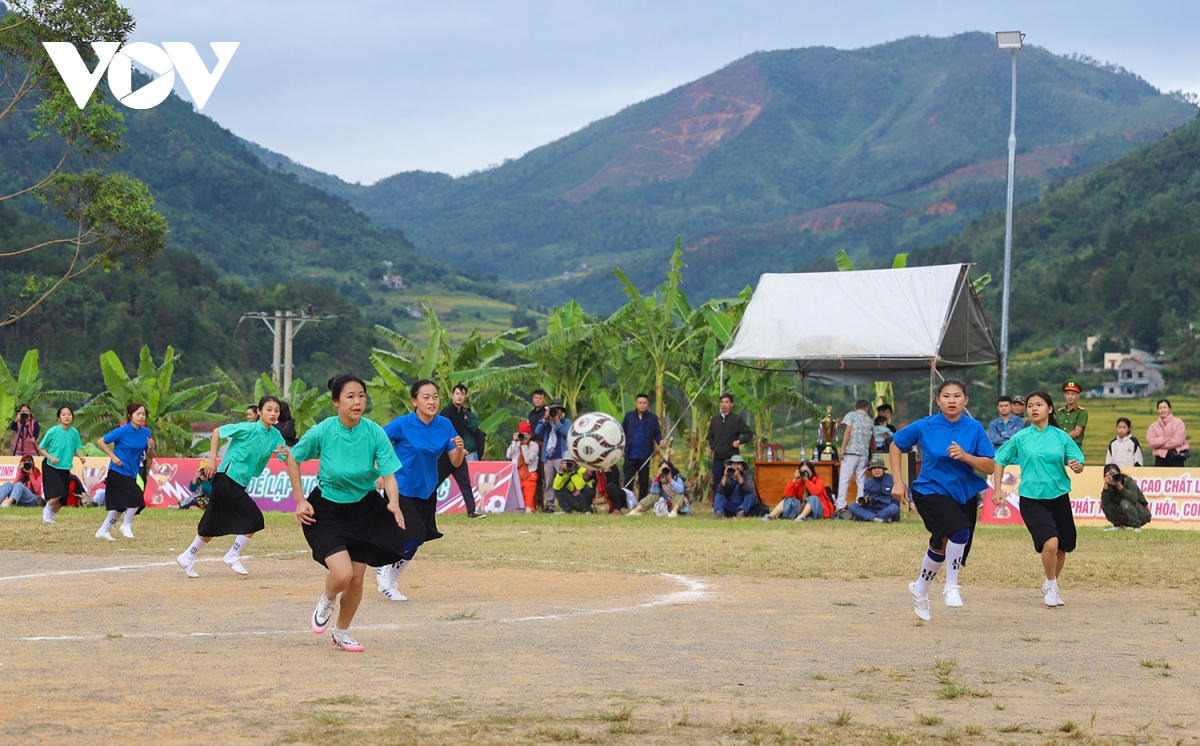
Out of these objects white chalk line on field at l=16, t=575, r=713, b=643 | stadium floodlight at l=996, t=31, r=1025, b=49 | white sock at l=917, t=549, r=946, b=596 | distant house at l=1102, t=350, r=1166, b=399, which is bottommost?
white chalk line on field at l=16, t=575, r=713, b=643

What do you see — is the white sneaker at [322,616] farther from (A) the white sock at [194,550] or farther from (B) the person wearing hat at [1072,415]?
(B) the person wearing hat at [1072,415]

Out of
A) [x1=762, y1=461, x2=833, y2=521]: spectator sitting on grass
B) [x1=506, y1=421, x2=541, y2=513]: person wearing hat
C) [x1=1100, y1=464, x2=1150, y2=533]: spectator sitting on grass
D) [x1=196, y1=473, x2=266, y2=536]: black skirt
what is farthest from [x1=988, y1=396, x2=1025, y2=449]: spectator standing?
[x1=196, y1=473, x2=266, y2=536]: black skirt

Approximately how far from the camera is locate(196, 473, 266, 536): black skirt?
1293 centimetres

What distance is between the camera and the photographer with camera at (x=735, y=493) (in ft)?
73.3

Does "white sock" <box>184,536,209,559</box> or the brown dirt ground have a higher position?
"white sock" <box>184,536,209,559</box>

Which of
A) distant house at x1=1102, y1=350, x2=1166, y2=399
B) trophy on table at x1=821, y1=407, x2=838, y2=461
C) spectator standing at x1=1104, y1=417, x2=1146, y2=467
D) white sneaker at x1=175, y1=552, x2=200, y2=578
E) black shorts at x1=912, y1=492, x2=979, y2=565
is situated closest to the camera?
black shorts at x1=912, y1=492, x2=979, y2=565

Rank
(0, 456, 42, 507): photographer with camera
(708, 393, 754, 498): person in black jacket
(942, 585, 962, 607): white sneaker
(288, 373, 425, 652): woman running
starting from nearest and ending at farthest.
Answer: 1. (288, 373, 425, 652): woman running
2. (942, 585, 962, 607): white sneaker
3. (708, 393, 754, 498): person in black jacket
4. (0, 456, 42, 507): photographer with camera

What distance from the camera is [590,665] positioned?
7.62 metres

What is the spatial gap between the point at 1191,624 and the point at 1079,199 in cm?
9159

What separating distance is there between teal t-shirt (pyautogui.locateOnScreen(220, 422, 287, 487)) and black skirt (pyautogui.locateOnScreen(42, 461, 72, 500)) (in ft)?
24.7

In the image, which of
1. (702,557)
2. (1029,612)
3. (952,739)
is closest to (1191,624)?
(1029,612)

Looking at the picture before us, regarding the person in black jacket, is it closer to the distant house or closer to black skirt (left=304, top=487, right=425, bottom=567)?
black skirt (left=304, top=487, right=425, bottom=567)

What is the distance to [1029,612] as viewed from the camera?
10.5 meters

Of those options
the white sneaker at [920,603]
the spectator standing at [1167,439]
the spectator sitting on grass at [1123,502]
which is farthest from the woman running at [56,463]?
the spectator standing at [1167,439]
